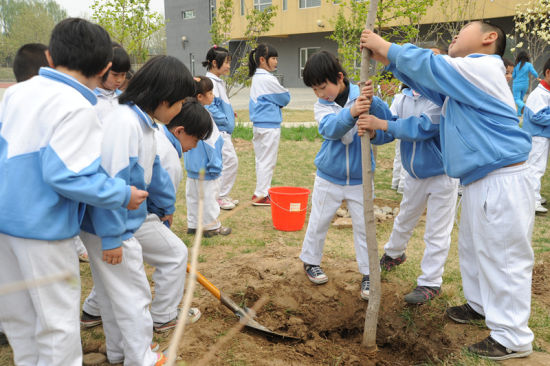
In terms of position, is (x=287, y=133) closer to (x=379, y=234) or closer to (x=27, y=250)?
(x=379, y=234)

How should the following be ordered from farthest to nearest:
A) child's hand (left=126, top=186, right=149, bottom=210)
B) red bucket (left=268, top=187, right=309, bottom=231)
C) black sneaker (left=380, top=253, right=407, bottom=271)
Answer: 1. red bucket (left=268, top=187, right=309, bottom=231)
2. black sneaker (left=380, top=253, right=407, bottom=271)
3. child's hand (left=126, top=186, right=149, bottom=210)

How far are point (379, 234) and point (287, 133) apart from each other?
21.2ft

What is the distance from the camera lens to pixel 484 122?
2.48 metres

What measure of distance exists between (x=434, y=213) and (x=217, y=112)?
318cm

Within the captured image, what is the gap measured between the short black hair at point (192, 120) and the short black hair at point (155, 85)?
519 mm

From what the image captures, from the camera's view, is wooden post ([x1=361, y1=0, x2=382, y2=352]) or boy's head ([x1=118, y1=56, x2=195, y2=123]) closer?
boy's head ([x1=118, y1=56, x2=195, y2=123])

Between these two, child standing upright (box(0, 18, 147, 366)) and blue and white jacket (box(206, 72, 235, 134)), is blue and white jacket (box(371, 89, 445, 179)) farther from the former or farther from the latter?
blue and white jacket (box(206, 72, 235, 134))

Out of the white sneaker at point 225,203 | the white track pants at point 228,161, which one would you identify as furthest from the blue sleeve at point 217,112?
the white sneaker at point 225,203

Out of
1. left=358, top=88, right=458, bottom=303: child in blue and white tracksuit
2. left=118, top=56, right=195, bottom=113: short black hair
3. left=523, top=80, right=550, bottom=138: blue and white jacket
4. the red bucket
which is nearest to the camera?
left=118, top=56, right=195, bottom=113: short black hair

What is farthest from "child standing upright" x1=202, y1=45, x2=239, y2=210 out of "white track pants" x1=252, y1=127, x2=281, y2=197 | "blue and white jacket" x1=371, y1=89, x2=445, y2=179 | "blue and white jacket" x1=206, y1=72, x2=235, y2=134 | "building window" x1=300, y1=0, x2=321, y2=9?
"building window" x1=300, y1=0, x2=321, y2=9

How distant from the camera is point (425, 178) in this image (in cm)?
325

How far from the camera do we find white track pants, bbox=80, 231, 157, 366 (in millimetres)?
2254

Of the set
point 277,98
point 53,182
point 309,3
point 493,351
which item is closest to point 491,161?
point 493,351

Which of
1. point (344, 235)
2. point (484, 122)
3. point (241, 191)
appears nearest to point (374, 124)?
point (484, 122)
